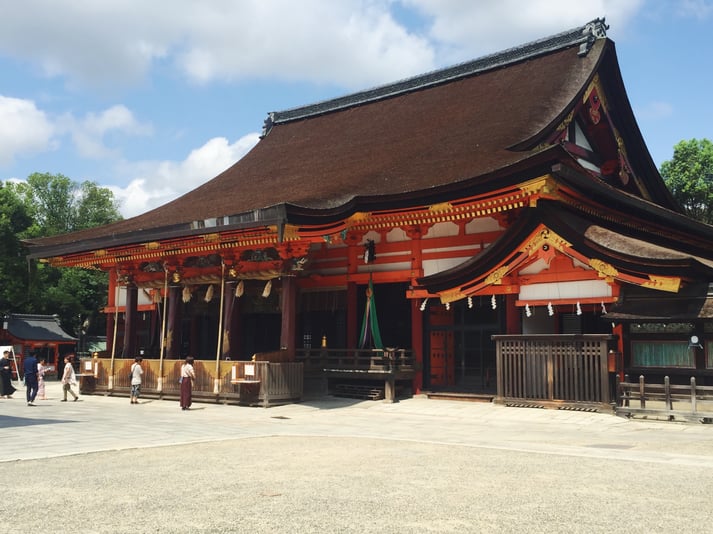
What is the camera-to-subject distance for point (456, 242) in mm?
18781

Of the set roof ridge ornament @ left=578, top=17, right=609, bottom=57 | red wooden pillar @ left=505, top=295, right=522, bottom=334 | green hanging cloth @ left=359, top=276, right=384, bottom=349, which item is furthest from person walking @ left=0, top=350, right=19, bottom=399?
roof ridge ornament @ left=578, top=17, right=609, bottom=57

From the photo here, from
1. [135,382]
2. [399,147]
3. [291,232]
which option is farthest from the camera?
Result: [399,147]

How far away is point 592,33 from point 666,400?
13.4 m

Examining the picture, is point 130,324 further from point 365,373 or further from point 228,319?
point 365,373

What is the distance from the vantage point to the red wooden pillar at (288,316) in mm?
18156

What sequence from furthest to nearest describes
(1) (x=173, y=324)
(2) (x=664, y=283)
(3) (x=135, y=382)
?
(1) (x=173, y=324) < (3) (x=135, y=382) < (2) (x=664, y=283)

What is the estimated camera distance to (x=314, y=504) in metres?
6.21

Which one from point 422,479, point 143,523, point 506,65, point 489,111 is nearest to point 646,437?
point 422,479

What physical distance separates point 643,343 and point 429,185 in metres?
6.27

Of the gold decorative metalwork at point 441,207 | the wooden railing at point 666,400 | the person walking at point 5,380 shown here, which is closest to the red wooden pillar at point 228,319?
the gold decorative metalwork at point 441,207

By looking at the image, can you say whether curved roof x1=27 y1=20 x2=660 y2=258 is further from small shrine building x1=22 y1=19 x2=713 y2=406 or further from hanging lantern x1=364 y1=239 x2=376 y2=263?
hanging lantern x1=364 y1=239 x2=376 y2=263

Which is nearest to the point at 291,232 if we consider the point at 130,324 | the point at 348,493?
the point at 130,324

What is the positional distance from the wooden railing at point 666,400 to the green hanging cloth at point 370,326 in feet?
24.7

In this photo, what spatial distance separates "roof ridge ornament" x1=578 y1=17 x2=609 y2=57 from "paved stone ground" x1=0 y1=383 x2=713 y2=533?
502 inches
